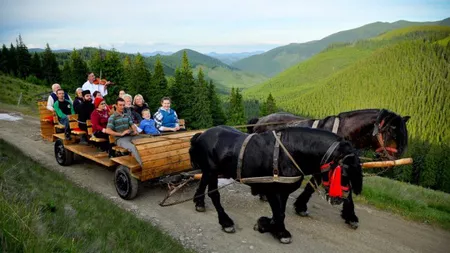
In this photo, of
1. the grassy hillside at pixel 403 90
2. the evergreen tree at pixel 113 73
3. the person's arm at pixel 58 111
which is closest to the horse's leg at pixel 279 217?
the person's arm at pixel 58 111

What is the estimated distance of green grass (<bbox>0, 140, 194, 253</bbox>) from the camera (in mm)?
3128

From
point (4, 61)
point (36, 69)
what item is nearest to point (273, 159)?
point (36, 69)

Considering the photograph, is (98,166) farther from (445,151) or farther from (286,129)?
(445,151)

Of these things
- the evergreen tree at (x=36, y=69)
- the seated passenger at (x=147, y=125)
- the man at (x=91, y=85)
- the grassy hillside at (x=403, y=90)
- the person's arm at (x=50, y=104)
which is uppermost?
the evergreen tree at (x=36, y=69)

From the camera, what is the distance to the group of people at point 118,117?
26.7 feet

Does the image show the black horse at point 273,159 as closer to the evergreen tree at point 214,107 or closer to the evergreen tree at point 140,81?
the evergreen tree at point 140,81

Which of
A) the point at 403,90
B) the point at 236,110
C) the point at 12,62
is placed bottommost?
the point at 403,90

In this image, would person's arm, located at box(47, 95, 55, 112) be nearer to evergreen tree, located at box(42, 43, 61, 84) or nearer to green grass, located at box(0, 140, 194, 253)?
green grass, located at box(0, 140, 194, 253)

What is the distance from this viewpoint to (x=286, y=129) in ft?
18.4

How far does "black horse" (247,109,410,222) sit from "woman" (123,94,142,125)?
5.17m

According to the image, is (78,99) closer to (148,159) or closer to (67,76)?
(148,159)

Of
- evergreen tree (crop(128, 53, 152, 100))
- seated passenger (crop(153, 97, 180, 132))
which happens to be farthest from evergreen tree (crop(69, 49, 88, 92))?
seated passenger (crop(153, 97, 180, 132))

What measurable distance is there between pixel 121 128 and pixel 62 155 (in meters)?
3.43

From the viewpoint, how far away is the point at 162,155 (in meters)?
7.58
